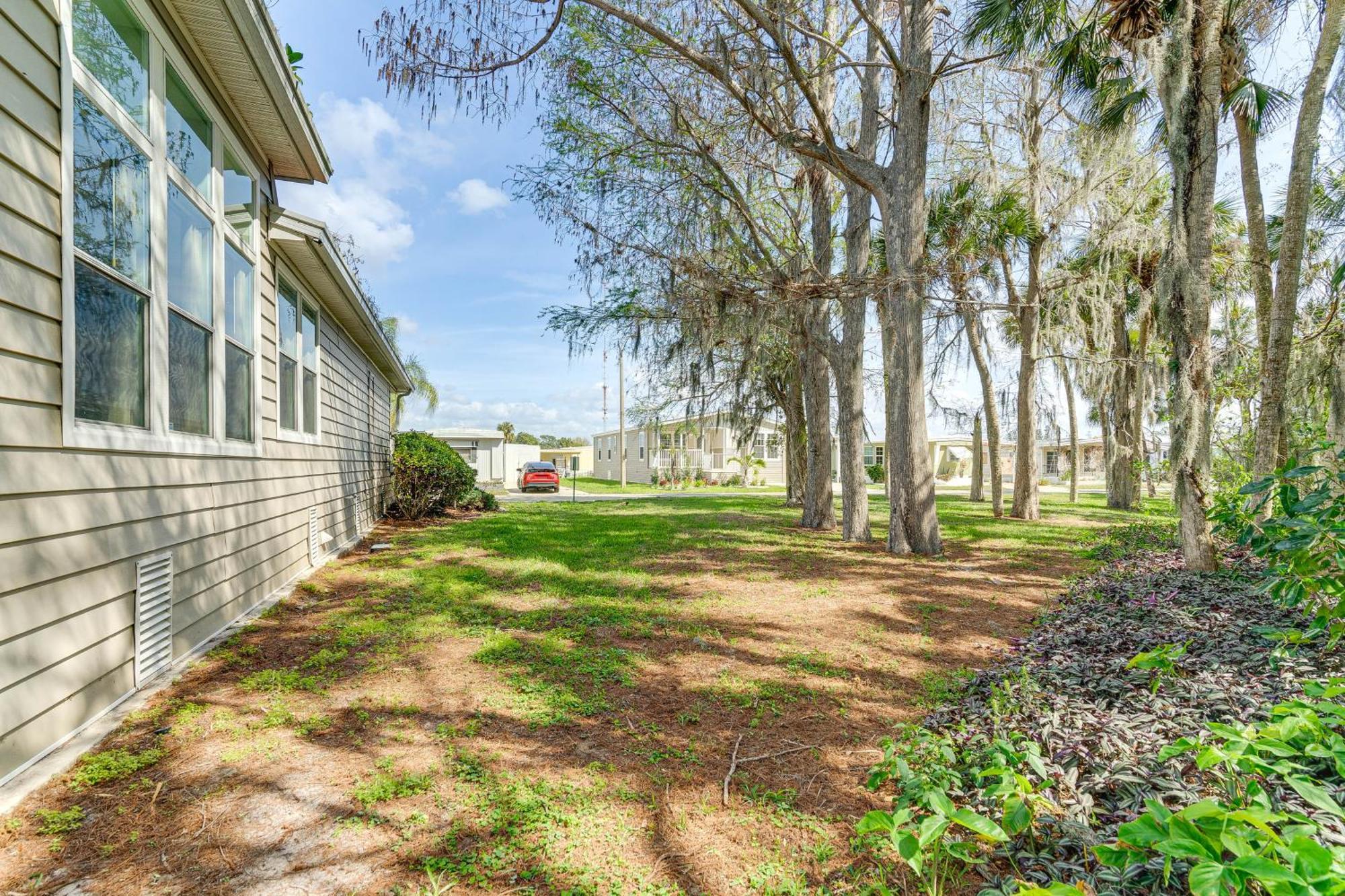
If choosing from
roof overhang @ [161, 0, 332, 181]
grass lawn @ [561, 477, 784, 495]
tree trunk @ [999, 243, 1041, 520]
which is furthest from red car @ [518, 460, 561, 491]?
roof overhang @ [161, 0, 332, 181]

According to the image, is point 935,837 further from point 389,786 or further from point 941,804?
point 389,786

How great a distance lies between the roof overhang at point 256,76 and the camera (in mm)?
3541

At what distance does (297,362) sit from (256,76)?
2.86m

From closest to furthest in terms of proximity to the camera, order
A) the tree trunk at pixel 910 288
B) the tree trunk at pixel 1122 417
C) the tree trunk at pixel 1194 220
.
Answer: the tree trunk at pixel 1194 220 → the tree trunk at pixel 910 288 → the tree trunk at pixel 1122 417

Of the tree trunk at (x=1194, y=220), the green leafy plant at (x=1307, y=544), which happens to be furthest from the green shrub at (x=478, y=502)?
the green leafy plant at (x=1307, y=544)

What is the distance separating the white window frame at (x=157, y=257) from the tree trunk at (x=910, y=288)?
6339 mm

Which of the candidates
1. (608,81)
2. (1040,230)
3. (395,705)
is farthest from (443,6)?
(1040,230)

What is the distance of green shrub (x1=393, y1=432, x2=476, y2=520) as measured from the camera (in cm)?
1222

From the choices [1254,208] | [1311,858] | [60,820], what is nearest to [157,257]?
[60,820]

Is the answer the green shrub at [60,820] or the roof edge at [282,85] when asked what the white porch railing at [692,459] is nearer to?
the roof edge at [282,85]

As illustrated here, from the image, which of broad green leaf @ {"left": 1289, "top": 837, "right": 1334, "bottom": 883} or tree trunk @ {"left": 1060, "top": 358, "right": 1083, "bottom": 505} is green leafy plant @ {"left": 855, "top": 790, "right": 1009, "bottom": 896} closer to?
broad green leaf @ {"left": 1289, "top": 837, "right": 1334, "bottom": 883}

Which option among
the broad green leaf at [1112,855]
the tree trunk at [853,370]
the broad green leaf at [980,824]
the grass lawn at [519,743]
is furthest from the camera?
the tree trunk at [853,370]

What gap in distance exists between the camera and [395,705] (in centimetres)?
320

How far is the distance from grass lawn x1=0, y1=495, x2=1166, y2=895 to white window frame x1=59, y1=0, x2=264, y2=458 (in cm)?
130
